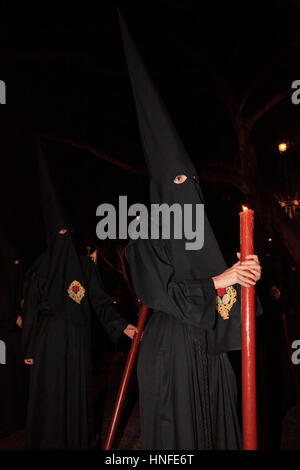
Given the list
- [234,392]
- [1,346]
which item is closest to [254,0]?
[234,392]

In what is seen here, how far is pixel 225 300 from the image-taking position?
1915mm

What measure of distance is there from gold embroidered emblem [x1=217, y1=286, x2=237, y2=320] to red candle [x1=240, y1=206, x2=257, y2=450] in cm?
40

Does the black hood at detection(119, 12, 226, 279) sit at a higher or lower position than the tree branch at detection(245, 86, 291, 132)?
lower

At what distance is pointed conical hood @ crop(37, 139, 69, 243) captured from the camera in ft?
13.1

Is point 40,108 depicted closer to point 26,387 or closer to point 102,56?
point 102,56

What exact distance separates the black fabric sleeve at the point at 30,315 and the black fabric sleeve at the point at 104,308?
25.1 inches

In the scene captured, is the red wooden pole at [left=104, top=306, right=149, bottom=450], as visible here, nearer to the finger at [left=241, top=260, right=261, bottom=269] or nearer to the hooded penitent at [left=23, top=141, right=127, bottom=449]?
the hooded penitent at [left=23, top=141, right=127, bottom=449]

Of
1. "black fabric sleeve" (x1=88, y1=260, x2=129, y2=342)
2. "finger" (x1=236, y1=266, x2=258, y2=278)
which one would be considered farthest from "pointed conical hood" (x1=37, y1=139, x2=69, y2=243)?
"finger" (x1=236, y1=266, x2=258, y2=278)

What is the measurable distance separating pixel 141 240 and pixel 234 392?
1068 millimetres

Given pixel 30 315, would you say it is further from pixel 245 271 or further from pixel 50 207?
pixel 245 271

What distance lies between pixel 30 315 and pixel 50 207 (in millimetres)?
1342

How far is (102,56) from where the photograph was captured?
7.02m

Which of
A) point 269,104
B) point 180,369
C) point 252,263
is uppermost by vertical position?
point 269,104

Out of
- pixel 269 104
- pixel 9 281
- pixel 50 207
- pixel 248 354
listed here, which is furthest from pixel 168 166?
pixel 269 104
